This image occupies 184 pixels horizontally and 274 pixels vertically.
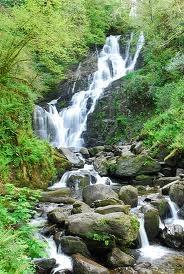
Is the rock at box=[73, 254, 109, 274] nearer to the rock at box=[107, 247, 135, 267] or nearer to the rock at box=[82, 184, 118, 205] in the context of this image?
the rock at box=[107, 247, 135, 267]

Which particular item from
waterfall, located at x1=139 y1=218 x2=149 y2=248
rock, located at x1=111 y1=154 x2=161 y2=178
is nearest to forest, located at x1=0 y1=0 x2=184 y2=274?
rock, located at x1=111 y1=154 x2=161 y2=178

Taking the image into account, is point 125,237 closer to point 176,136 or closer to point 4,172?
point 4,172

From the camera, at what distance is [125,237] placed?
28.5 ft

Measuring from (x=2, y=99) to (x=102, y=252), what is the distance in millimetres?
6706

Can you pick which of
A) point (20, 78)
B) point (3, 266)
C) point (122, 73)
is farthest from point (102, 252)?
point (122, 73)

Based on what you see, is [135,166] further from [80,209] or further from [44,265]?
[44,265]

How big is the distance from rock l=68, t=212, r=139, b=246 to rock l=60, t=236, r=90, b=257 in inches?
7.5

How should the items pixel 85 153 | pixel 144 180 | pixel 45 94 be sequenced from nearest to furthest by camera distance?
pixel 144 180
pixel 85 153
pixel 45 94

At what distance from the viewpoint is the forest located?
22.6 ft

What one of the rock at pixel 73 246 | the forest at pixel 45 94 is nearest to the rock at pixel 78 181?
the forest at pixel 45 94

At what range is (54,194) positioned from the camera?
40.7ft

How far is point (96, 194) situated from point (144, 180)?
443 centimetres

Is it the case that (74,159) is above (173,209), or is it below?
above

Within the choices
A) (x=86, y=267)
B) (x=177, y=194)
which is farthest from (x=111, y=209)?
(x=177, y=194)
